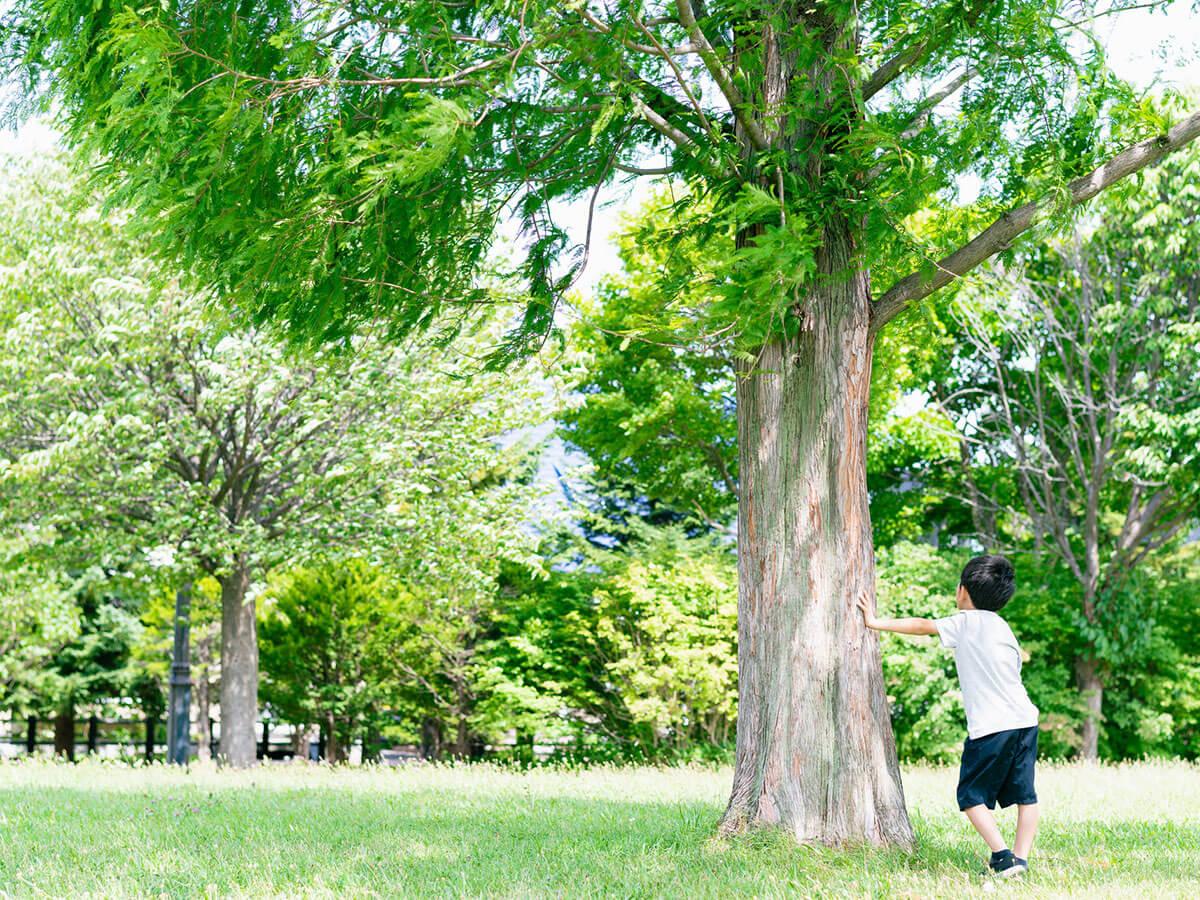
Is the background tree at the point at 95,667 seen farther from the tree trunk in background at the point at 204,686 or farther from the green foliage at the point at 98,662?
the tree trunk in background at the point at 204,686

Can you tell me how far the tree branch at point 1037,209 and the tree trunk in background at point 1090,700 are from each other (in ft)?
42.0

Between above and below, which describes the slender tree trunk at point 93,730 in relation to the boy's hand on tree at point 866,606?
below

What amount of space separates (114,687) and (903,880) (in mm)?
23721

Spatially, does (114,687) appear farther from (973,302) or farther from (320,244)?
(320,244)

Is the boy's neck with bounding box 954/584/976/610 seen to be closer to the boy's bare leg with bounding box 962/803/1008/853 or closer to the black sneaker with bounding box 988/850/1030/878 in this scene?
the boy's bare leg with bounding box 962/803/1008/853

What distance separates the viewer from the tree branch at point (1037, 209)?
5738 mm

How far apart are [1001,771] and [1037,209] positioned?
3022 millimetres

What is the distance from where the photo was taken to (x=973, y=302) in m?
17.0

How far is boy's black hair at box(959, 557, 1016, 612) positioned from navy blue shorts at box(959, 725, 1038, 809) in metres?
0.65

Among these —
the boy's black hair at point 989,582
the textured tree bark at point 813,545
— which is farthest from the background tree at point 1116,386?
the boy's black hair at point 989,582

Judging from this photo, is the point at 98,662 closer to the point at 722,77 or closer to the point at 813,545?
the point at 813,545

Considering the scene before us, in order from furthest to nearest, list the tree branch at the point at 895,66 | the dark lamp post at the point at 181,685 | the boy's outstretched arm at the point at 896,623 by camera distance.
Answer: the dark lamp post at the point at 181,685
the tree branch at the point at 895,66
the boy's outstretched arm at the point at 896,623

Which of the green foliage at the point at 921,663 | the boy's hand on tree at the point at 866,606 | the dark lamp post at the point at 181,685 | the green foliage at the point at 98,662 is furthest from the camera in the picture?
the green foliage at the point at 98,662

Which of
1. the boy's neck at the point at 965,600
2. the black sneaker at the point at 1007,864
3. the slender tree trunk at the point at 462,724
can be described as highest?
the boy's neck at the point at 965,600
